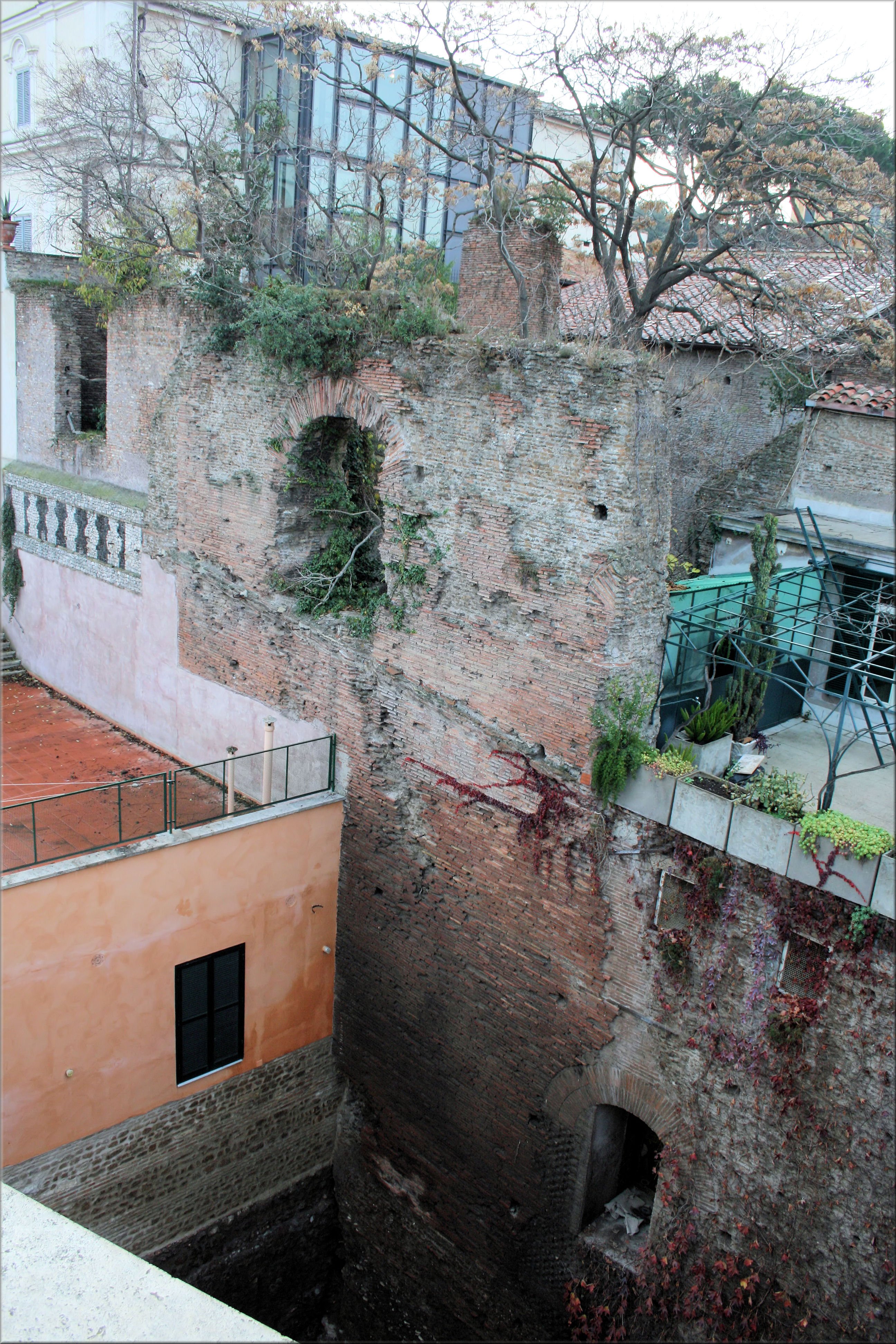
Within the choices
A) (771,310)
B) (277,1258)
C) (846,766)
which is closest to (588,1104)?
(846,766)

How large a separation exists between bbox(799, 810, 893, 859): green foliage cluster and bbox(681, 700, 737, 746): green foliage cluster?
148 cm

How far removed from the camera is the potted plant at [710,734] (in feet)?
26.4

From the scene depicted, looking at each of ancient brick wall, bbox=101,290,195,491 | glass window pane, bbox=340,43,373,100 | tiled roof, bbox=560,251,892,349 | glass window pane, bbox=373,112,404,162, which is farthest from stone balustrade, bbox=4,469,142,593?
glass window pane, bbox=373,112,404,162

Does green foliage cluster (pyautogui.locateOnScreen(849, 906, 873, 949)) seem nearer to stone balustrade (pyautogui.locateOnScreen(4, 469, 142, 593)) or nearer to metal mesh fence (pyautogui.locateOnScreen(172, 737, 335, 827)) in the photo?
metal mesh fence (pyautogui.locateOnScreen(172, 737, 335, 827))

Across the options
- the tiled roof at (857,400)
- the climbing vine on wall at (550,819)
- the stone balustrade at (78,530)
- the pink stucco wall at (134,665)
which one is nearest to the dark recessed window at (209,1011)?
the pink stucco wall at (134,665)

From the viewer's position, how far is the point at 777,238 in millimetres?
11711

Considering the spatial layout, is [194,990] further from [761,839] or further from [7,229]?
[7,229]

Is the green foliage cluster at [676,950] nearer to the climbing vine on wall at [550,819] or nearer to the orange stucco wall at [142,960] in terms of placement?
the climbing vine on wall at [550,819]

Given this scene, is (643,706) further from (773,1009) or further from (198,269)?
(198,269)

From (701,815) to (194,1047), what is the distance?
4.87 m

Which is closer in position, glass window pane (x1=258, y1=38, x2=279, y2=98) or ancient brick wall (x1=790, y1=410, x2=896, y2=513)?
ancient brick wall (x1=790, y1=410, x2=896, y2=513)

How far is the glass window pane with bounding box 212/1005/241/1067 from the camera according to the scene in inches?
353

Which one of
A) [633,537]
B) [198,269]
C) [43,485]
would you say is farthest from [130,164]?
[633,537]

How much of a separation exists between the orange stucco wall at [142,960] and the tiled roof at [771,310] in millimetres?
6470
